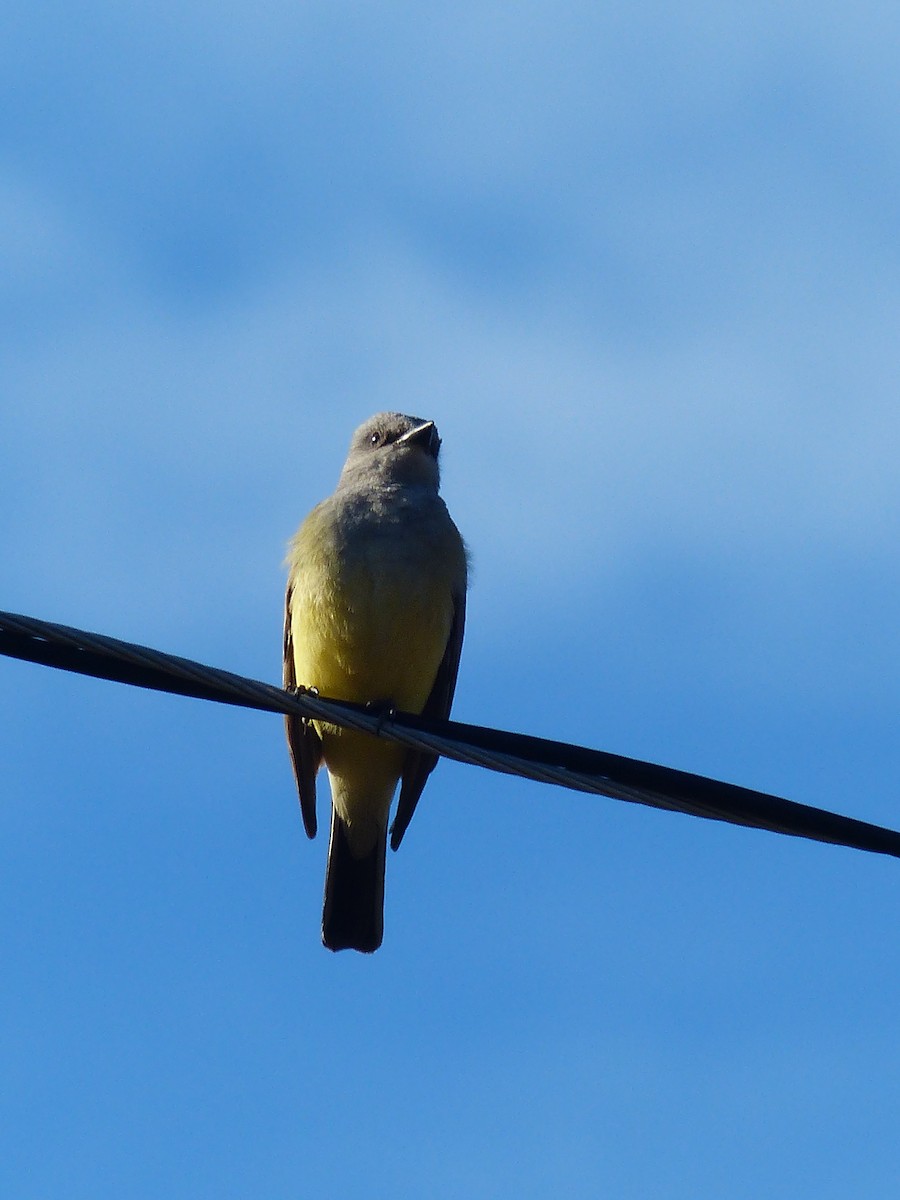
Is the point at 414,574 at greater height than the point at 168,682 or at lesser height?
greater

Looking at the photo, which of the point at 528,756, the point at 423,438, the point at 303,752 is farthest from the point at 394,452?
the point at 528,756

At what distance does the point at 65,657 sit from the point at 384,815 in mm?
4354

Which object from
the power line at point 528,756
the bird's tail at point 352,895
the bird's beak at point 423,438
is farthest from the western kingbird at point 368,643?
the power line at point 528,756

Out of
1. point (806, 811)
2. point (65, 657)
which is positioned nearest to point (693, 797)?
point (806, 811)

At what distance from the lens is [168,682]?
4285 millimetres

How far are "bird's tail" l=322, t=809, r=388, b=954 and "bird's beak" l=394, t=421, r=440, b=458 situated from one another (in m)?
2.10

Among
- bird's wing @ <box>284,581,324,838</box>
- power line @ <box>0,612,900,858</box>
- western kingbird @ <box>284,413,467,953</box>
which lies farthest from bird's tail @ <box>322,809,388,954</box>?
power line @ <box>0,612,900,858</box>

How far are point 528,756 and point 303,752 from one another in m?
3.87

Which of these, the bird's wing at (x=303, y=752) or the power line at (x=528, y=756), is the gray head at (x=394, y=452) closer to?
the bird's wing at (x=303, y=752)

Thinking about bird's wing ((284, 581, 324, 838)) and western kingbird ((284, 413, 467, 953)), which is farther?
bird's wing ((284, 581, 324, 838))

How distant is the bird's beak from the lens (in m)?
8.95

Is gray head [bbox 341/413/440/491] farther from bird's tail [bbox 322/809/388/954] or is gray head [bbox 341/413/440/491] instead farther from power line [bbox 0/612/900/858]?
power line [bbox 0/612/900/858]

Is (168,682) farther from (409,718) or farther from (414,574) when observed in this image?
(414,574)

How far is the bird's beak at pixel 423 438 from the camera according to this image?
8.95 meters
